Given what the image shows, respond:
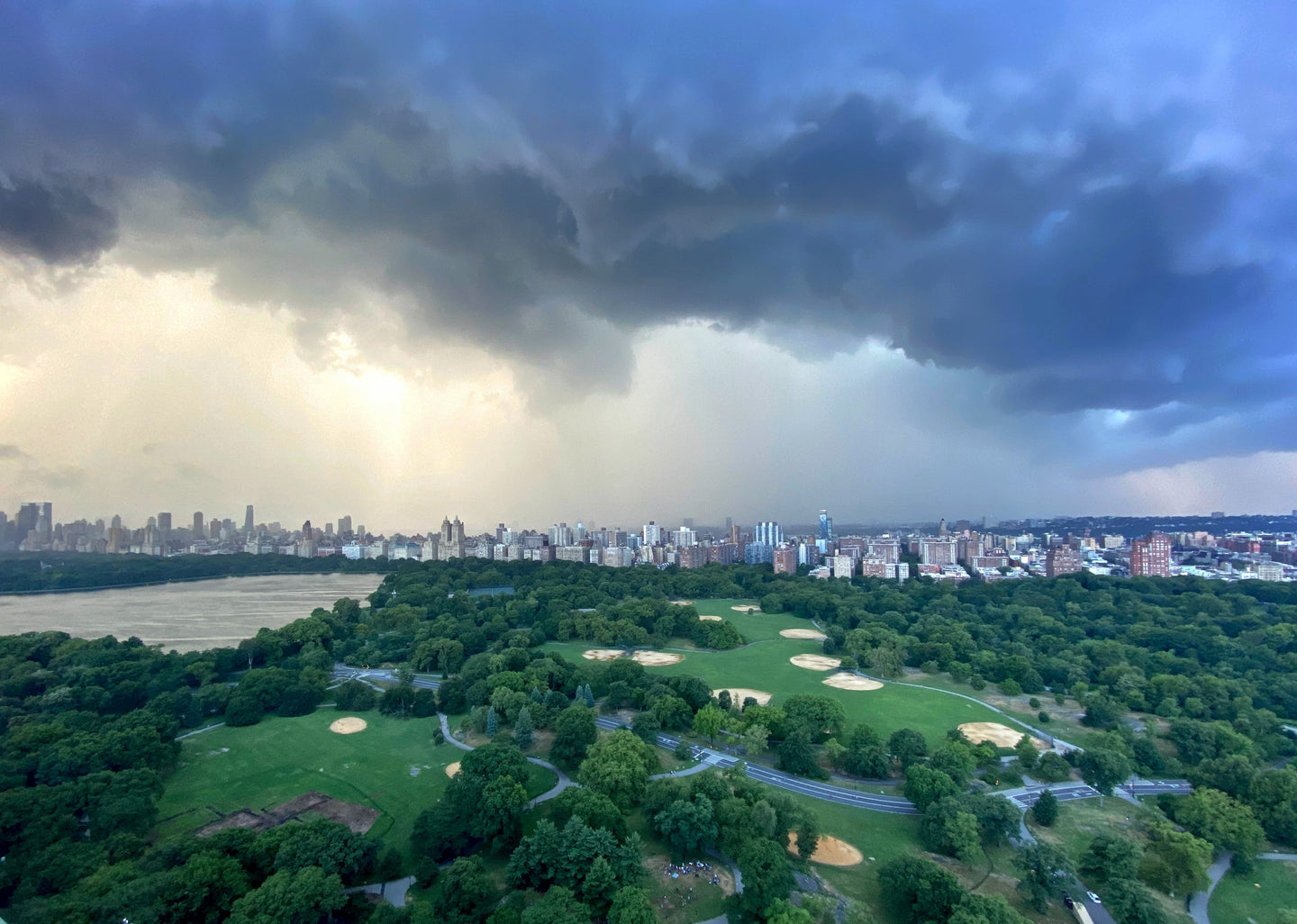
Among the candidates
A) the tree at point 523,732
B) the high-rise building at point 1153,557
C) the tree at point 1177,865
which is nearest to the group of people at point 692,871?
the tree at point 523,732

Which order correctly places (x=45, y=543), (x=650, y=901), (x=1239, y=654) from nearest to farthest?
(x=650, y=901)
(x=1239, y=654)
(x=45, y=543)

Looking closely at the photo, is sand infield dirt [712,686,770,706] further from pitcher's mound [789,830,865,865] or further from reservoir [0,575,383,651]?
reservoir [0,575,383,651]

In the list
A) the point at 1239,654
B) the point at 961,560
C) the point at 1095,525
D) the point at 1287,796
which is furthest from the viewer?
the point at 1095,525

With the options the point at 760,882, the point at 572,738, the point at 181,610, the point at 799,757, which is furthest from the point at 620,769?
the point at 181,610

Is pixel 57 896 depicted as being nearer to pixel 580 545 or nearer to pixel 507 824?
pixel 507 824

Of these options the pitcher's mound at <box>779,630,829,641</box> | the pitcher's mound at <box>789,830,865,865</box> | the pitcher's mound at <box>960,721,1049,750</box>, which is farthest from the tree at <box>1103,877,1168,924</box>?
the pitcher's mound at <box>779,630,829,641</box>

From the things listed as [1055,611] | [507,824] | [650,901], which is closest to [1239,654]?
[1055,611]

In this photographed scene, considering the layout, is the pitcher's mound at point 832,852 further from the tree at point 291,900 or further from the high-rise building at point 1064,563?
the high-rise building at point 1064,563

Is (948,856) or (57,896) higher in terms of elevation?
(57,896)
